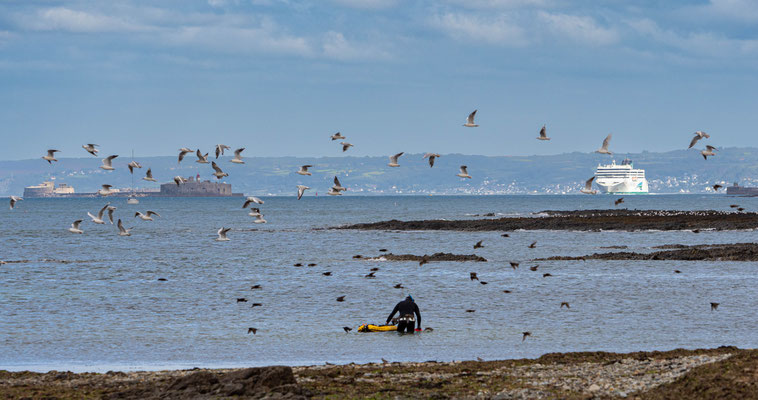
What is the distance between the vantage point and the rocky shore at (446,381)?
14.3m

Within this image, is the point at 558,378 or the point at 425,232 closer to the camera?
the point at 558,378

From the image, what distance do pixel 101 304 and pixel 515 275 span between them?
705 inches

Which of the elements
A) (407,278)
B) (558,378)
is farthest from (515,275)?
(558,378)

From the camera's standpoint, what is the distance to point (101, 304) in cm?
3312

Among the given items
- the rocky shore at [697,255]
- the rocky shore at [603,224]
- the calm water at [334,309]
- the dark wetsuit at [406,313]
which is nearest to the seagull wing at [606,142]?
the calm water at [334,309]

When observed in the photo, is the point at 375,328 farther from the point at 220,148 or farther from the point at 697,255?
the point at 697,255

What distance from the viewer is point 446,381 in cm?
1638

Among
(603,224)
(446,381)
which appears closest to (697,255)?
(446,381)

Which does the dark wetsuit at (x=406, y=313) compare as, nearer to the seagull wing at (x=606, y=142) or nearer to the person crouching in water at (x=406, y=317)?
the person crouching in water at (x=406, y=317)

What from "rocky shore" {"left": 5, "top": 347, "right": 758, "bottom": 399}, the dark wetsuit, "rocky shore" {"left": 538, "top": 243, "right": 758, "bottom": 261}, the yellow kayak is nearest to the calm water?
the yellow kayak

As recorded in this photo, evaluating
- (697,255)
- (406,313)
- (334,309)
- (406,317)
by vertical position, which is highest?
(697,255)

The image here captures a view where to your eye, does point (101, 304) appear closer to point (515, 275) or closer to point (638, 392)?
point (515, 275)

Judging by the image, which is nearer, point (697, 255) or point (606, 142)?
point (606, 142)

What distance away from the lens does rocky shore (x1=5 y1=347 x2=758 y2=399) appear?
14.3m
